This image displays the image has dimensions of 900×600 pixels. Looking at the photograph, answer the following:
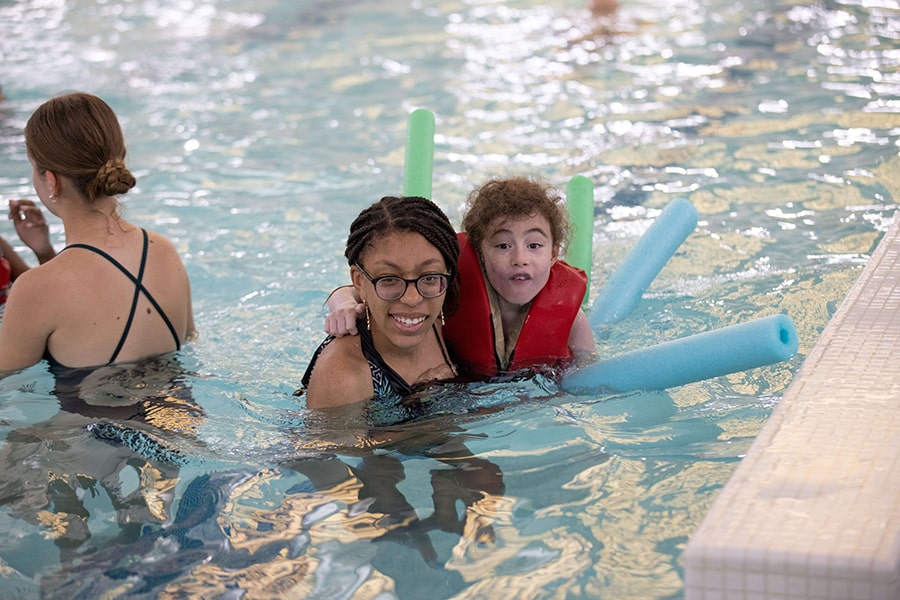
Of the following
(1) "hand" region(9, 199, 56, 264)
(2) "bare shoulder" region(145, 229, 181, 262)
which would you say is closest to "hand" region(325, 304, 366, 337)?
(2) "bare shoulder" region(145, 229, 181, 262)

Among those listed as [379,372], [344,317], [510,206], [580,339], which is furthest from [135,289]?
[580,339]

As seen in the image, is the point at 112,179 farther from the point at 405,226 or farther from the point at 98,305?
the point at 405,226

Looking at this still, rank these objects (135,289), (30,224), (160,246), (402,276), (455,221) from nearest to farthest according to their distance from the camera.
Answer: (402,276) → (135,289) → (160,246) → (30,224) → (455,221)

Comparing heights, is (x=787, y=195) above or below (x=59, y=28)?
below

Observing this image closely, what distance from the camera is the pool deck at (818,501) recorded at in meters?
2.00

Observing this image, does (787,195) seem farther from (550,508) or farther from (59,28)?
(59,28)

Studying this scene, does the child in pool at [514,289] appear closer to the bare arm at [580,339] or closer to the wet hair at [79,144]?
the bare arm at [580,339]

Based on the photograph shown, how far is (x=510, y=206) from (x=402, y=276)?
0.54m

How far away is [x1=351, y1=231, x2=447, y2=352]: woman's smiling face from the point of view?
3.20m

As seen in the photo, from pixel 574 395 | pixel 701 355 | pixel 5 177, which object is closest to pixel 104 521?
pixel 574 395

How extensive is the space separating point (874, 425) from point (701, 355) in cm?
80

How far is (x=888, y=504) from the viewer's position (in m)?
2.14

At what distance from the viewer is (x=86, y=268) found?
371 cm

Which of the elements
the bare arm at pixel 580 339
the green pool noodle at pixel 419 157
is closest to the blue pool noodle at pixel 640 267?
the bare arm at pixel 580 339
